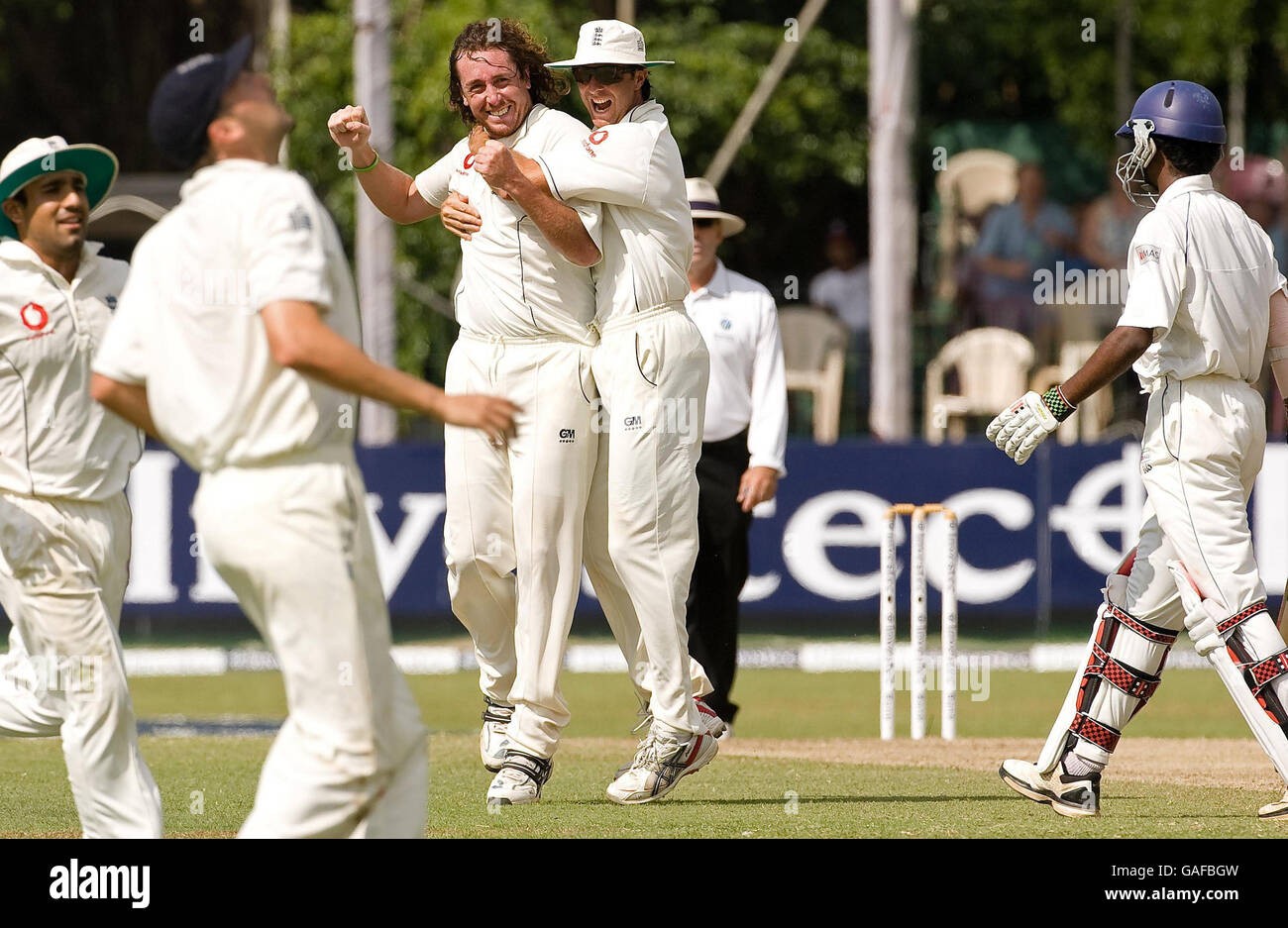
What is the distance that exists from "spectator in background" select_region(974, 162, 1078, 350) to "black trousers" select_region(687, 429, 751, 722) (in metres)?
8.60

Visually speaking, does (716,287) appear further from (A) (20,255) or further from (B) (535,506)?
(A) (20,255)

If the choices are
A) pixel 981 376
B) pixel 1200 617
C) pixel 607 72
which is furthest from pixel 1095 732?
pixel 981 376

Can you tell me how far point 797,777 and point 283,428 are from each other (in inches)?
160

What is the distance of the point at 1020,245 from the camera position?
742 inches

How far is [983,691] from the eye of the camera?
1251 cm

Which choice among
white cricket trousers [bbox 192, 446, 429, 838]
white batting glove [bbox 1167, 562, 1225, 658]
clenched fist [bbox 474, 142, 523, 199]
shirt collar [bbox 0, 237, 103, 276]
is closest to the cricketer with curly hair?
clenched fist [bbox 474, 142, 523, 199]

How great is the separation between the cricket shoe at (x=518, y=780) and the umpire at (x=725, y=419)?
2.08 metres

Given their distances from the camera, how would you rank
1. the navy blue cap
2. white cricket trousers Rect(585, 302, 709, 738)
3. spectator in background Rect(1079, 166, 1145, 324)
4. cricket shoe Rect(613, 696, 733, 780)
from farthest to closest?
spectator in background Rect(1079, 166, 1145, 324) → cricket shoe Rect(613, 696, 733, 780) → white cricket trousers Rect(585, 302, 709, 738) → the navy blue cap

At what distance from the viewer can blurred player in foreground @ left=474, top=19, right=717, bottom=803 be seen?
7539 mm

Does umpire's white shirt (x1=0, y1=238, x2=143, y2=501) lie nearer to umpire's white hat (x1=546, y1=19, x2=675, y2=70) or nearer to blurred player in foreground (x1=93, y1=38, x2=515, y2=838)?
blurred player in foreground (x1=93, y1=38, x2=515, y2=838)

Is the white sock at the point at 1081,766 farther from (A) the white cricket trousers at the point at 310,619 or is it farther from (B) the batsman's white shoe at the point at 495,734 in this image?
(A) the white cricket trousers at the point at 310,619
